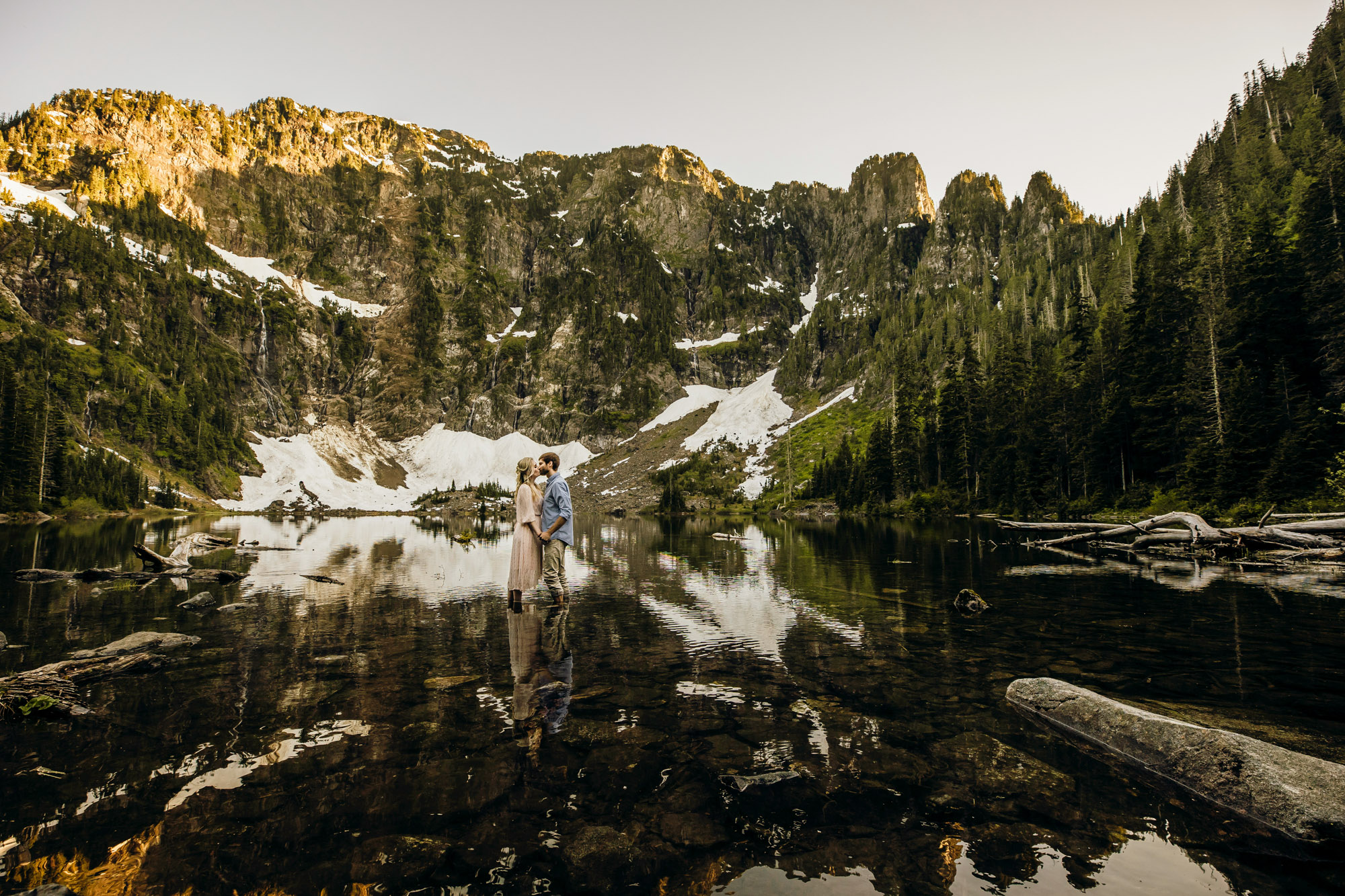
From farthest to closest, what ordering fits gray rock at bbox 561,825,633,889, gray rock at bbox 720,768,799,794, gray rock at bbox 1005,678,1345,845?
1. gray rock at bbox 720,768,799,794
2. gray rock at bbox 1005,678,1345,845
3. gray rock at bbox 561,825,633,889

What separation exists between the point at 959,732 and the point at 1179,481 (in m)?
63.2

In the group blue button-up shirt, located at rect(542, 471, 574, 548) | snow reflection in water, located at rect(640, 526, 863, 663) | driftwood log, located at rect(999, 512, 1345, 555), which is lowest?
snow reflection in water, located at rect(640, 526, 863, 663)

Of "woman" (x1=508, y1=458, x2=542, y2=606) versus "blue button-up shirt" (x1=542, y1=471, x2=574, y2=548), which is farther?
"blue button-up shirt" (x1=542, y1=471, x2=574, y2=548)

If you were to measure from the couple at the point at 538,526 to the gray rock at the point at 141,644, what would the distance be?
306 inches

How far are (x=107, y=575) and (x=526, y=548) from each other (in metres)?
22.9

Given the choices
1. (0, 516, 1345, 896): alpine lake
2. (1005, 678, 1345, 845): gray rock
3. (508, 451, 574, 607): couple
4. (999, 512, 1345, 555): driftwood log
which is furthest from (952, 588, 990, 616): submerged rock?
(508, 451, 574, 607): couple

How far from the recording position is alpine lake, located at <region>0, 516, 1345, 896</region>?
503 centimetres

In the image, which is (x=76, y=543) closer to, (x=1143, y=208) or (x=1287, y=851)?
(x=1287, y=851)

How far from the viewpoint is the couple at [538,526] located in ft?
54.4

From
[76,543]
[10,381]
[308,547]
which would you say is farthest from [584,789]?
[10,381]

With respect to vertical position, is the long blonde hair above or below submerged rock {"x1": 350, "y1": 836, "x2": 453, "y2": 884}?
above

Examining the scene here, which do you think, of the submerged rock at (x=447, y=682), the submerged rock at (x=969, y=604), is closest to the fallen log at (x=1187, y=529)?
the submerged rock at (x=969, y=604)

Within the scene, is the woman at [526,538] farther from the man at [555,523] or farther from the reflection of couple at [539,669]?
the reflection of couple at [539,669]

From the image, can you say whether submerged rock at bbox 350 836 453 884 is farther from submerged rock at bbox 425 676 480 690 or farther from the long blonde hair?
the long blonde hair
